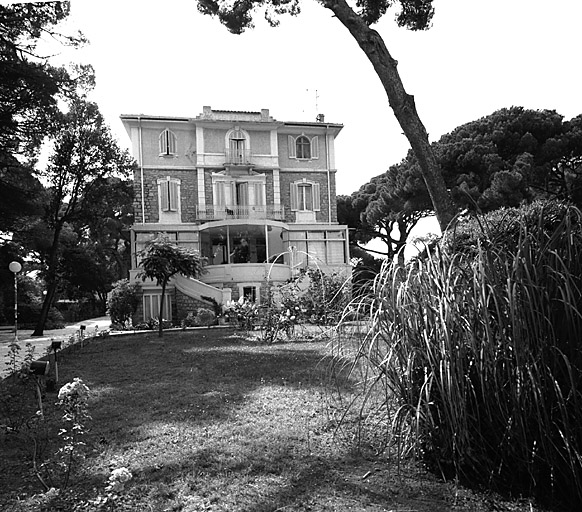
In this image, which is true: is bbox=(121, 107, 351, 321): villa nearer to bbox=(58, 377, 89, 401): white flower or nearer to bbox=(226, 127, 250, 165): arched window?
bbox=(226, 127, 250, 165): arched window

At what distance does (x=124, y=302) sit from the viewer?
2450 cm

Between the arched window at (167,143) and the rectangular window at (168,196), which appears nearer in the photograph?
the rectangular window at (168,196)

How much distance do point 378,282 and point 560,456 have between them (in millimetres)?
1577

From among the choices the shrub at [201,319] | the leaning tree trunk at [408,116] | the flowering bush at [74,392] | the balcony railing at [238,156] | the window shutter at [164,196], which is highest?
the balcony railing at [238,156]

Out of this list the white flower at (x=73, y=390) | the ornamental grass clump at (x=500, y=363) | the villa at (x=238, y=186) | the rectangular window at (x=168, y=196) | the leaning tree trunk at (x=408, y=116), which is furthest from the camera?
the rectangular window at (x=168, y=196)

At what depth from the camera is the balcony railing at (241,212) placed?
94.0 feet

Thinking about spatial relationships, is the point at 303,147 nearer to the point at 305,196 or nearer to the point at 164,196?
→ the point at 305,196

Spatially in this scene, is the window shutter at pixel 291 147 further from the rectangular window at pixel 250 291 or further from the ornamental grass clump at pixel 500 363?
the ornamental grass clump at pixel 500 363

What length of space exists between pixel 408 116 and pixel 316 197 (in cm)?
2372

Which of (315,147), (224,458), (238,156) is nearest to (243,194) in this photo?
(238,156)

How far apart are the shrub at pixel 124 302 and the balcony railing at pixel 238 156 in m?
8.73

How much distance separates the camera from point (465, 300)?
A: 11.0 ft

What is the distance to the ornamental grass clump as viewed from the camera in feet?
10.0

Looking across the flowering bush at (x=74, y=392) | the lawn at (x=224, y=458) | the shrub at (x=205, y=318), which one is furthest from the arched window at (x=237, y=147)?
the flowering bush at (x=74, y=392)
